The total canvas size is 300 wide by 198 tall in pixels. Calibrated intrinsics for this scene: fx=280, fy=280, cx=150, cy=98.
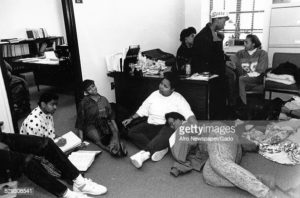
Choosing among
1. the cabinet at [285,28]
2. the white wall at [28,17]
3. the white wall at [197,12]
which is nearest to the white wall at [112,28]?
the white wall at [197,12]

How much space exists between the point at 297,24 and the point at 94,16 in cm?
282

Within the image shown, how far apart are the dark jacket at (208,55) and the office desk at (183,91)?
0.62ft

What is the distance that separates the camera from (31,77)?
20.7ft

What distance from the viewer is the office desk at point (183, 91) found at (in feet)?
10.5

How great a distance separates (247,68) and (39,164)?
318cm

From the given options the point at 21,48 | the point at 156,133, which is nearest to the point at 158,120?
the point at 156,133

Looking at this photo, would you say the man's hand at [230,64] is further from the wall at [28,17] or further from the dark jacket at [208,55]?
the wall at [28,17]

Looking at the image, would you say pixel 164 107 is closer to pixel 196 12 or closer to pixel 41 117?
pixel 41 117

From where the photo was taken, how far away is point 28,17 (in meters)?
6.21

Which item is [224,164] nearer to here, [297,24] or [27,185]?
[27,185]

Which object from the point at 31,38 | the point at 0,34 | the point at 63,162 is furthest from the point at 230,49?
the point at 0,34

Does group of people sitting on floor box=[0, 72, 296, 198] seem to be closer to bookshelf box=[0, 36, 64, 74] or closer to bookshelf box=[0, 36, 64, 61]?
bookshelf box=[0, 36, 64, 74]

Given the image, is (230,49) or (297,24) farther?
(230,49)

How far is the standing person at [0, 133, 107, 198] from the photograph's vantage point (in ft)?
6.59
